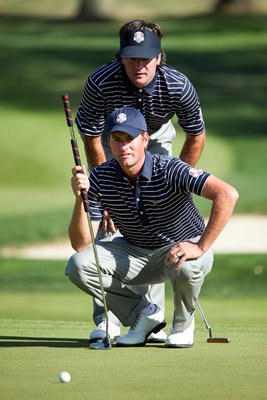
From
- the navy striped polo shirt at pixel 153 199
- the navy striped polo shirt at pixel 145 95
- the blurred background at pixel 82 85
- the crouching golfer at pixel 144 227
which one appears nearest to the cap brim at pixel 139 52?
the navy striped polo shirt at pixel 145 95

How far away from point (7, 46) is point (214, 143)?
485 inches

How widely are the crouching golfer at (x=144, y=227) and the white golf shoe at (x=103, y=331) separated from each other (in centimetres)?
10

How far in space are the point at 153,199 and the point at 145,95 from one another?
2.73ft

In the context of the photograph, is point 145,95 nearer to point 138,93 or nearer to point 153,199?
point 138,93

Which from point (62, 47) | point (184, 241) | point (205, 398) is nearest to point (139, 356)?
point (184, 241)

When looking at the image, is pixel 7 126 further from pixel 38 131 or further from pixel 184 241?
pixel 184 241

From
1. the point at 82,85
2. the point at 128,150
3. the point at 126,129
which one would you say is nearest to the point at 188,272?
the point at 128,150

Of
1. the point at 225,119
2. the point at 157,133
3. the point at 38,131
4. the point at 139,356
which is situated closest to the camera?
the point at 139,356

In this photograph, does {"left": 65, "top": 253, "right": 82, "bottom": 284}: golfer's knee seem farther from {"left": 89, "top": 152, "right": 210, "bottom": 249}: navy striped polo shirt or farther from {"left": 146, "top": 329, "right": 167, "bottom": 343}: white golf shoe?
{"left": 146, "top": 329, "right": 167, "bottom": 343}: white golf shoe

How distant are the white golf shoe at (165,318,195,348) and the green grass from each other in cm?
7

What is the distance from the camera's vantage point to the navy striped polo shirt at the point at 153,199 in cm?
641

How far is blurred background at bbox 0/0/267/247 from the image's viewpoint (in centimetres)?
1630

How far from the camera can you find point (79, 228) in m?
6.63

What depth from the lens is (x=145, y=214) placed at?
6.52m
